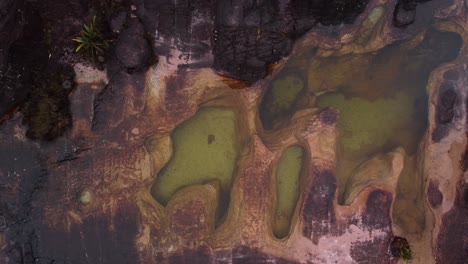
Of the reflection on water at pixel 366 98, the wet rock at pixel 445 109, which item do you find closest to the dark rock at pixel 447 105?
the wet rock at pixel 445 109

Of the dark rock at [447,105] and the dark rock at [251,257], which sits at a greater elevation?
the dark rock at [447,105]

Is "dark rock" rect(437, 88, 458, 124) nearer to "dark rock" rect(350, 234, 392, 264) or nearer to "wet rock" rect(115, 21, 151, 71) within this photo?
"dark rock" rect(350, 234, 392, 264)

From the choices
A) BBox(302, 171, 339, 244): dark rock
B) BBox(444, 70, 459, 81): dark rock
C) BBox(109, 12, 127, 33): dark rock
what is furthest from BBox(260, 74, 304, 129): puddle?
BBox(109, 12, 127, 33): dark rock

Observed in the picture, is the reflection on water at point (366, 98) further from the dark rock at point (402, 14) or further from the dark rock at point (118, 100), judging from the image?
the dark rock at point (118, 100)

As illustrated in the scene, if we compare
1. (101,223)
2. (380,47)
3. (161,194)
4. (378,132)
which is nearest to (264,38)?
(380,47)

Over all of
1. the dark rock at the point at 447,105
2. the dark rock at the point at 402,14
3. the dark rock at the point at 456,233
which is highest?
the dark rock at the point at 402,14

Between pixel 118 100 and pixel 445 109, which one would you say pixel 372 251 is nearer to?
pixel 445 109

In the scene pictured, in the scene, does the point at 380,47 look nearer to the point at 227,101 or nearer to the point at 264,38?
the point at 264,38
